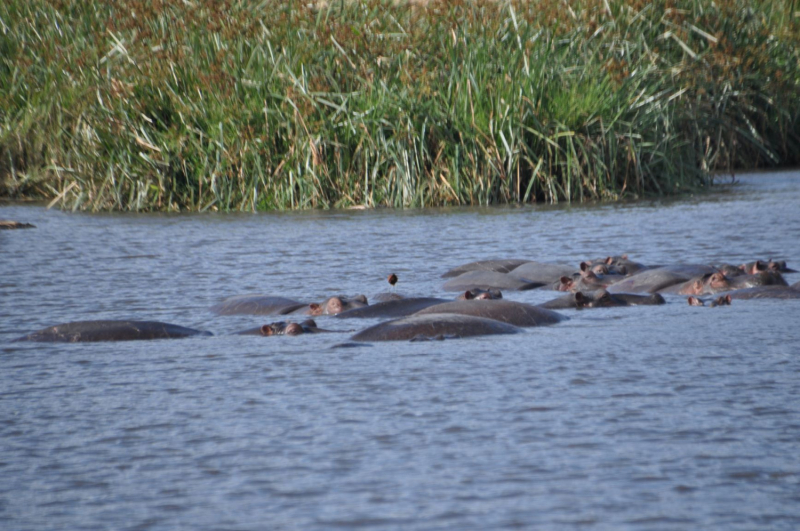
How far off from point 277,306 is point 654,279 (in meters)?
2.24

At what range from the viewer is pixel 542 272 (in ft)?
26.1

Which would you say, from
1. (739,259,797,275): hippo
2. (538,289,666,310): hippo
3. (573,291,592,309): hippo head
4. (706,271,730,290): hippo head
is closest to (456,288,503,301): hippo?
(538,289,666,310): hippo

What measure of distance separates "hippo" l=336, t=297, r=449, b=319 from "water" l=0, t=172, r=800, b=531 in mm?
111

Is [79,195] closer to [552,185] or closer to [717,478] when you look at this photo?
[552,185]

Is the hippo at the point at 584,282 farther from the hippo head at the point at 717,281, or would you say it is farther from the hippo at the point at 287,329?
the hippo at the point at 287,329

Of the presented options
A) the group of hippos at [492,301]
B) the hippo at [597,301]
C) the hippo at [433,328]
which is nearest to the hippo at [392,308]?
the group of hippos at [492,301]

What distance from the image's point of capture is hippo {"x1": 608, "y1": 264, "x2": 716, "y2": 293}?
731 cm

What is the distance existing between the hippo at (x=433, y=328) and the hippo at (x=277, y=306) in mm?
770

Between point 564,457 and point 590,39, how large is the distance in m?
11.1

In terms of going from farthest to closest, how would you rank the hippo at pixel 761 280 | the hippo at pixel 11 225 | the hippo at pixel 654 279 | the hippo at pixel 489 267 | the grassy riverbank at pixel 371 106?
the grassy riverbank at pixel 371 106 < the hippo at pixel 11 225 < the hippo at pixel 489 267 < the hippo at pixel 654 279 < the hippo at pixel 761 280

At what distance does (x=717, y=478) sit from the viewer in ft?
12.1

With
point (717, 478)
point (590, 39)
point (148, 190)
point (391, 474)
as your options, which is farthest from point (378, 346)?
point (590, 39)

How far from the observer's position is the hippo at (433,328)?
5.97 meters

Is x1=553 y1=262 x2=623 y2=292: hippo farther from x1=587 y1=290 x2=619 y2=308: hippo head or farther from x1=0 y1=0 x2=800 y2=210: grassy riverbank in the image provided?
x1=0 y1=0 x2=800 y2=210: grassy riverbank
